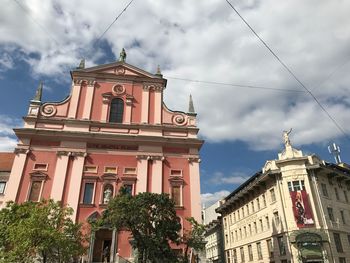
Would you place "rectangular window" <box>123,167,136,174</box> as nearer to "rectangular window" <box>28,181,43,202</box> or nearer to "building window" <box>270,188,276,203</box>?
"rectangular window" <box>28,181,43,202</box>

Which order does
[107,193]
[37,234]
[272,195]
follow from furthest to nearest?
1. [272,195]
2. [107,193]
3. [37,234]

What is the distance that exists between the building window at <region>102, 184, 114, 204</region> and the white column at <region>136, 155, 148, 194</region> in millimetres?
2311

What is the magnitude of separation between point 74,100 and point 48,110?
267 centimetres

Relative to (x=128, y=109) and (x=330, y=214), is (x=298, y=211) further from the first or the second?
(x=128, y=109)

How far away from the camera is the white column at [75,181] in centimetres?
2482

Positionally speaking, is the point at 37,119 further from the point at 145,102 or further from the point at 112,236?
the point at 112,236

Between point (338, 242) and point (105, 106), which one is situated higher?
point (105, 106)

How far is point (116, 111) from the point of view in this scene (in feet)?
99.6

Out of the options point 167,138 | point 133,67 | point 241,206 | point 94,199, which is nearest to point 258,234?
point 241,206

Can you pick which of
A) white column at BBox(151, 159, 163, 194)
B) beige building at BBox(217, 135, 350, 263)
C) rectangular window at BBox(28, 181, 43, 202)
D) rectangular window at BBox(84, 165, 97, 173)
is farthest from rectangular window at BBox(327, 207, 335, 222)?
rectangular window at BBox(28, 181, 43, 202)

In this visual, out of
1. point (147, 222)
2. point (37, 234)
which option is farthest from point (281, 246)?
point (37, 234)

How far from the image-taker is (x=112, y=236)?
24422 millimetres

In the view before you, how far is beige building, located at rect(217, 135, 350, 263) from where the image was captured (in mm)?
28109

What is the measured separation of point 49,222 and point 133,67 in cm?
1954
